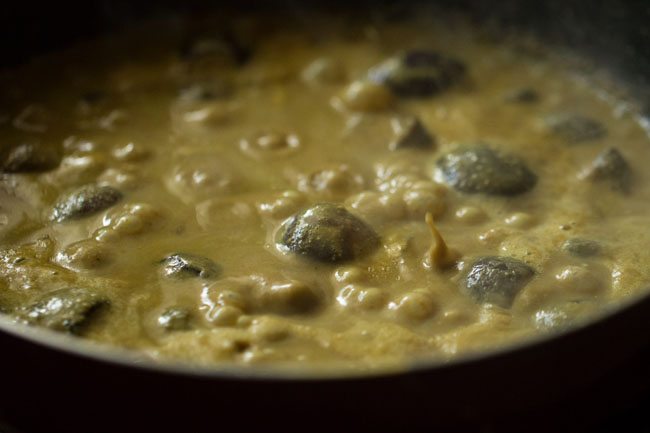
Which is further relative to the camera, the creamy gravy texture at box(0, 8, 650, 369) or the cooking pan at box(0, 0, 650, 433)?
the creamy gravy texture at box(0, 8, 650, 369)

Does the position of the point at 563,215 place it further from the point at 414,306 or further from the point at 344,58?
the point at 344,58

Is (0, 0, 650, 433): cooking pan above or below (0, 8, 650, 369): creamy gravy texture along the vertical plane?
above

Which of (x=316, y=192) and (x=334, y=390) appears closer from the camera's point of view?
(x=334, y=390)

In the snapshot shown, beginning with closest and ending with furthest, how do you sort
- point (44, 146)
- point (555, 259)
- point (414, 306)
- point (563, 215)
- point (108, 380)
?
point (108, 380) < point (414, 306) < point (555, 259) < point (563, 215) < point (44, 146)

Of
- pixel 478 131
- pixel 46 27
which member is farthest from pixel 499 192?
pixel 46 27
